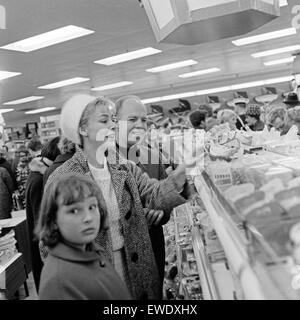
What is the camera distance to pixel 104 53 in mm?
7293

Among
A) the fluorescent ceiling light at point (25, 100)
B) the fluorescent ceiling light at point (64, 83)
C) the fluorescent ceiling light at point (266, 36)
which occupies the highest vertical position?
the fluorescent ceiling light at point (266, 36)

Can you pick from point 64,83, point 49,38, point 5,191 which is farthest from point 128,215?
point 64,83

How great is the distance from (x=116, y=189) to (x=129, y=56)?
6.50 metres

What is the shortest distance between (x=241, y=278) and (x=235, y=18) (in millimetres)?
908

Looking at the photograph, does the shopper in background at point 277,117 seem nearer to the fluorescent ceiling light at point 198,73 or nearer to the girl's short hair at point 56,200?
the girl's short hair at point 56,200

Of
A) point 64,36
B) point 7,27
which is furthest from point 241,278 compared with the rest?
point 64,36

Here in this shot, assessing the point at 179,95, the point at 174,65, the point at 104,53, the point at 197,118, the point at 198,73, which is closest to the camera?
the point at 197,118

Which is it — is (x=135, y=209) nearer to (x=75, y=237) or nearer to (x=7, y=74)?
(x=75, y=237)

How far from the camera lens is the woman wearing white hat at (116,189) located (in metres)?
1.74

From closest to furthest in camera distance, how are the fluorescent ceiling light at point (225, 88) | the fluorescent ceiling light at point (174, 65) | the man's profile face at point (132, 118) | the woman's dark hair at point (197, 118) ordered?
the man's profile face at point (132, 118)
the woman's dark hair at point (197, 118)
the fluorescent ceiling light at point (174, 65)
the fluorescent ceiling light at point (225, 88)

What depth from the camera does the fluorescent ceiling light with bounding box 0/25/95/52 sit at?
565 cm

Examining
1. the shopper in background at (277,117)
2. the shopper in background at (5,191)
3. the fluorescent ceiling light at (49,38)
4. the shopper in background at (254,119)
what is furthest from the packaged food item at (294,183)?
the shopper in background at (5,191)
